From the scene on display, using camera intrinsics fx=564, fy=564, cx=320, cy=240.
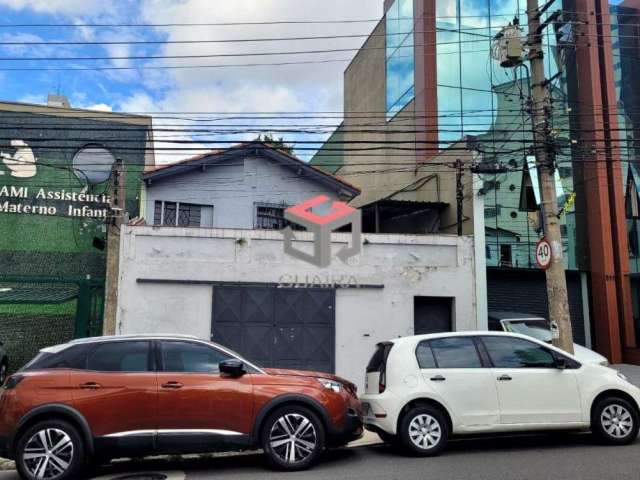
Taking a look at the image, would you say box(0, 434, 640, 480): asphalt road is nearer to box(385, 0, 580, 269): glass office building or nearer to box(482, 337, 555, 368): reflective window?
box(482, 337, 555, 368): reflective window

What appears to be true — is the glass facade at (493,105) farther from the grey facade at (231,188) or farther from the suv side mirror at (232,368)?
Answer: the suv side mirror at (232,368)

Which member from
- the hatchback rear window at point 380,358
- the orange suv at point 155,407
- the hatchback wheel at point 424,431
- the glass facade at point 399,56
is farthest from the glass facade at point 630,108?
the orange suv at point 155,407

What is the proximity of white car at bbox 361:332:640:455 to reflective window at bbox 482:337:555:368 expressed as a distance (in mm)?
14

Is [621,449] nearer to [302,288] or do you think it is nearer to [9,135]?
[302,288]

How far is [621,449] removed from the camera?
7.29m

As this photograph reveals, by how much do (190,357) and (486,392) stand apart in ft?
12.7

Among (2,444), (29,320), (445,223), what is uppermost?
(445,223)

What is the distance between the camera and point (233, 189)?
17984mm

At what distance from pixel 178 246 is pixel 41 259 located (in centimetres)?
699

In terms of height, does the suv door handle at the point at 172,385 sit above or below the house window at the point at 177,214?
below

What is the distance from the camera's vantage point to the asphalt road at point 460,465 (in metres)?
6.26

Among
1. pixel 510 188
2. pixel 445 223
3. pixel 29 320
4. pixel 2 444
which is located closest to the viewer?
pixel 2 444

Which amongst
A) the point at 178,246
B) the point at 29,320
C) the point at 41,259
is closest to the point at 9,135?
the point at 41,259

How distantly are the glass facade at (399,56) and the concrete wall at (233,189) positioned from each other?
25.6 ft
